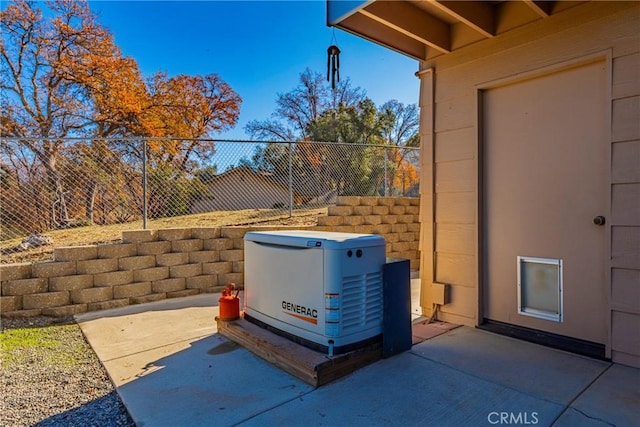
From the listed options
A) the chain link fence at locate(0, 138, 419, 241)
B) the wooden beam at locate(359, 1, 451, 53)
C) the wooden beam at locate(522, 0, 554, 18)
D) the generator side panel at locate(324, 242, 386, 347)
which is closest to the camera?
the generator side panel at locate(324, 242, 386, 347)

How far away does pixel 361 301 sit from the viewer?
235cm

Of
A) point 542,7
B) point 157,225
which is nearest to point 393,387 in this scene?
point 542,7

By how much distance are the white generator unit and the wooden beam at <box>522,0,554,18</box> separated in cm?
199

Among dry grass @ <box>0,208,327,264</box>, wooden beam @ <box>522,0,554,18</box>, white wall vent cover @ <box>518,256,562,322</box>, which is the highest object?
wooden beam @ <box>522,0,554,18</box>

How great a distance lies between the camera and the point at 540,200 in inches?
109

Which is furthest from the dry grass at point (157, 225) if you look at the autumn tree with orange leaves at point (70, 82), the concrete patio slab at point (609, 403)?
the autumn tree with orange leaves at point (70, 82)

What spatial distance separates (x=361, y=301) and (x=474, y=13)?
2.40 metres

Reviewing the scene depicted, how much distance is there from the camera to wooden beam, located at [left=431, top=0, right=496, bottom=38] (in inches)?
101

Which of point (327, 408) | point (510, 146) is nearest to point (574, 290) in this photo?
point (510, 146)

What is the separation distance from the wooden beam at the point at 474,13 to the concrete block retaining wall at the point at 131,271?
3147 mm

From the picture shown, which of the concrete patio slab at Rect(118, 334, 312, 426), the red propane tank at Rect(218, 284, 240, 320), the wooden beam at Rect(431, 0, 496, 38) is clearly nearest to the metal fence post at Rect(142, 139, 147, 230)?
the red propane tank at Rect(218, 284, 240, 320)

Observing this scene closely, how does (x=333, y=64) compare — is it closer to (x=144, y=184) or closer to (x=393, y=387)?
(x=393, y=387)

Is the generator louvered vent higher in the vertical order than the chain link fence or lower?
lower

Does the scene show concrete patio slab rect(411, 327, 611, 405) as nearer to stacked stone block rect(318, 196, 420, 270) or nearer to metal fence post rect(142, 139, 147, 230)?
stacked stone block rect(318, 196, 420, 270)
